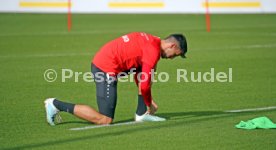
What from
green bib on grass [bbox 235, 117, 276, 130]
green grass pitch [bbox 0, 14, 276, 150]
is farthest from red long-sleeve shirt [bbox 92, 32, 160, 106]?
green bib on grass [bbox 235, 117, 276, 130]

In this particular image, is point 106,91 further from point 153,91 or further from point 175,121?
point 153,91

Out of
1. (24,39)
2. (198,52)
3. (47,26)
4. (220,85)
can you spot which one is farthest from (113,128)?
(47,26)

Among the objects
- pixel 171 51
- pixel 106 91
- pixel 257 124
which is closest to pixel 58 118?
pixel 106 91

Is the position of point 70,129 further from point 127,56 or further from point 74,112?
point 127,56

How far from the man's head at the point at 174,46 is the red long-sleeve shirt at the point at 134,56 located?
11cm

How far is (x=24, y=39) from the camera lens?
25.6 metres

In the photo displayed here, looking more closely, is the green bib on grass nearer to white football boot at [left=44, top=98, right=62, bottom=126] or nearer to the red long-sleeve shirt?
the red long-sleeve shirt

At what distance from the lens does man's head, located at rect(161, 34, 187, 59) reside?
10359 millimetres

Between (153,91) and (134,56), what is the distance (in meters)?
4.28

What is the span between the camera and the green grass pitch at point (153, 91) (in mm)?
9828
